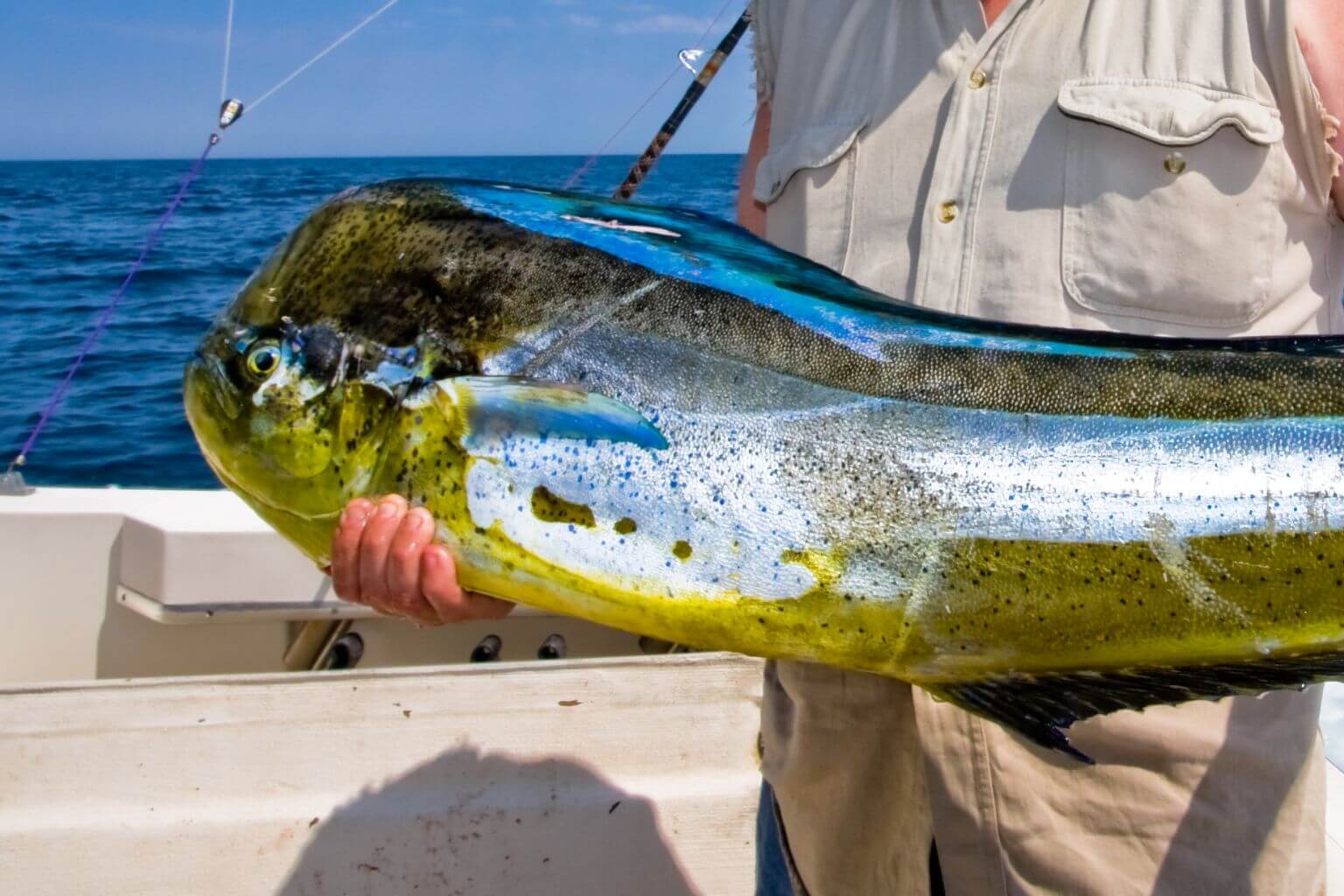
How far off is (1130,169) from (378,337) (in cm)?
111

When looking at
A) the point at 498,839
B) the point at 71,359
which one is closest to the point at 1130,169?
the point at 498,839

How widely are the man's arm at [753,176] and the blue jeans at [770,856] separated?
1092mm

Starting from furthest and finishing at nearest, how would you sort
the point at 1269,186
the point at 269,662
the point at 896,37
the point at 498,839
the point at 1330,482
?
the point at 269,662 < the point at 498,839 < the point at 896,37 < the point at 1269,186 < the point at 1330,482

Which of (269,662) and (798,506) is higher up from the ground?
(798,506)

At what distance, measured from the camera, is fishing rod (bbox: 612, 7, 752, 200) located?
4304 millimetres

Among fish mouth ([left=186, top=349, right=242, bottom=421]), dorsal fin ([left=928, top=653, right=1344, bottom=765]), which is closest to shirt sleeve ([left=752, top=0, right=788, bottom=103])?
fish mouth ([left=186, top=349, right=242, bottom=421])

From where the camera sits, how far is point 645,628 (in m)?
1.31

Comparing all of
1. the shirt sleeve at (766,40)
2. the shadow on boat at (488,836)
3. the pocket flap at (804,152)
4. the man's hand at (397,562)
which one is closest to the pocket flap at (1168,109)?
the pocket flap at (804,152)

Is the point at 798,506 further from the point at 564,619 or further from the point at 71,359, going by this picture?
the point at 71,359

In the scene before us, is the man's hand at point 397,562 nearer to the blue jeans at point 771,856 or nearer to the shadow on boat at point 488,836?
the blue jeans at point 771,856

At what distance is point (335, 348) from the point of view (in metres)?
1.44

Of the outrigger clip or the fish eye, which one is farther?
the outrigger clip

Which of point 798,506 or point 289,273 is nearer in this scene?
point 798,506

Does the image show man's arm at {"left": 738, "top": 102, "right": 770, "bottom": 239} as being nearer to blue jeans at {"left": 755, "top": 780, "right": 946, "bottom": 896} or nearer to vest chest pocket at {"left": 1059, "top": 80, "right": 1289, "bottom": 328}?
vest chest pocket at {"left": 1059, "top": 80, "right": 1289, "bottom": 328}
